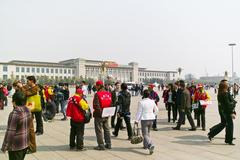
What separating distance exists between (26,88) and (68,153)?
2663 millimetres

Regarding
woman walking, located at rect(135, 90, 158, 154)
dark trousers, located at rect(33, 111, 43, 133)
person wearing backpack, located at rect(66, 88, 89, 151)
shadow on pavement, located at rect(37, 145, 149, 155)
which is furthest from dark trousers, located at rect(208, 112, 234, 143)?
dark trousers, located at rect(33, 111, 43, 133)

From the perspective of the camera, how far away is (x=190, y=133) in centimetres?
916

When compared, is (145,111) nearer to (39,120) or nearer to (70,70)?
(39,120)

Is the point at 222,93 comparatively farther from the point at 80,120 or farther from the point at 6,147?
the point at 6,147

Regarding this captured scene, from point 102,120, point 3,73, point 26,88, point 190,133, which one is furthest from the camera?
point 3,73

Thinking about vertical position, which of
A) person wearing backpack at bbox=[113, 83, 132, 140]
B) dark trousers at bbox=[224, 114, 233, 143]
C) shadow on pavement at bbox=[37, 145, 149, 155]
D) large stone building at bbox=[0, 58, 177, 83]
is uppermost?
large stone building at bbox=[0, 58, 177, 83]

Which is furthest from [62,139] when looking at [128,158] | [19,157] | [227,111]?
[227,111]

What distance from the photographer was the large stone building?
371ft

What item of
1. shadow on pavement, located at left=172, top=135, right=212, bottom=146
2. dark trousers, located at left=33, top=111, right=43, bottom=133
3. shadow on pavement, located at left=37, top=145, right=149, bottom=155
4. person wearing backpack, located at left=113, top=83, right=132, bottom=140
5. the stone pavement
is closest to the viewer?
the stone pavement

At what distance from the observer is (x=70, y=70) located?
426 feet

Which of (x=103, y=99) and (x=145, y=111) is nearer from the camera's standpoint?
(x=145, y=111)

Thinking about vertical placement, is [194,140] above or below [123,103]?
below

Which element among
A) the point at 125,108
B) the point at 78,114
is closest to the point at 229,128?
the point at 125,108

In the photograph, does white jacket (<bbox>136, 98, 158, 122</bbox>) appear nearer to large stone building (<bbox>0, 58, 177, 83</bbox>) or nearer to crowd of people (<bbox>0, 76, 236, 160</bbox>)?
crowd of people (<bbox>0, 76, 236, 160</bbox>)
